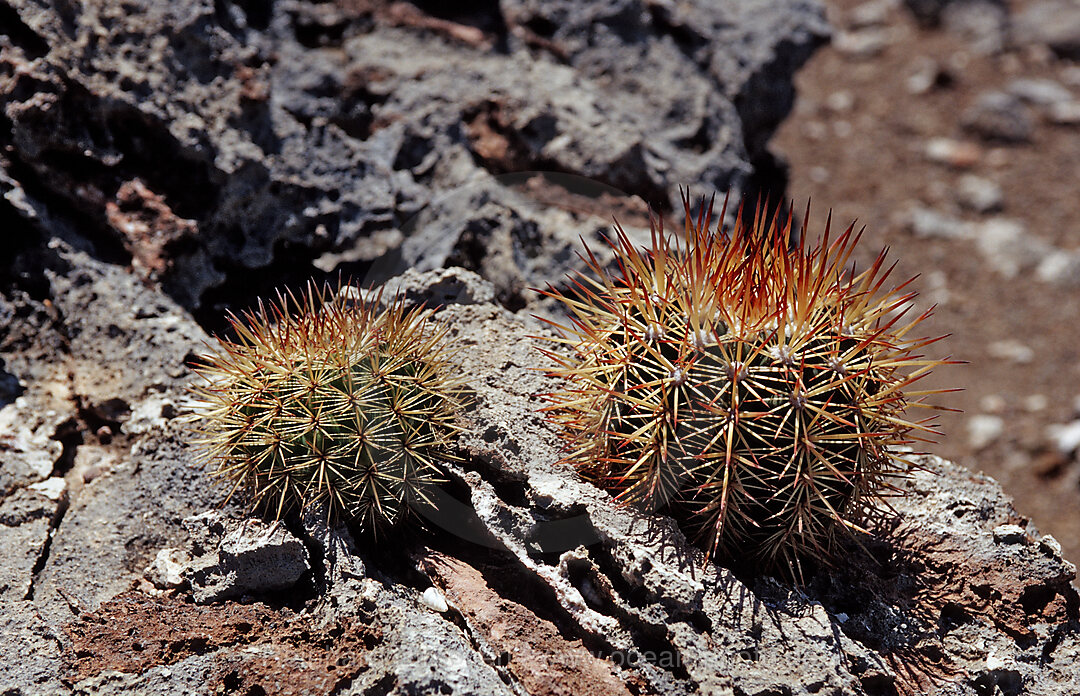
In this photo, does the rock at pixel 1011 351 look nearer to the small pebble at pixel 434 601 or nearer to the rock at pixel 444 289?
the rock at pixel 444 289

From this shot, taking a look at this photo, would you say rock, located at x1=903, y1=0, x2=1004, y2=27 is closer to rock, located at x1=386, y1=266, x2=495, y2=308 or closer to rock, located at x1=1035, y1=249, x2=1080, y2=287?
rock, located at x1=1035, y1=249, x2=1080, y2=287

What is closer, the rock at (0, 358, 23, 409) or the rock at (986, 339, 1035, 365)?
the rock at (0, 358, 23, 409)

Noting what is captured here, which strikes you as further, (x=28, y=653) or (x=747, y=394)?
(x=28, y=653)

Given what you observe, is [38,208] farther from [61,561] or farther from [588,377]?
[588,377]

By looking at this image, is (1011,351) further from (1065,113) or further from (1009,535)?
(1009,535)

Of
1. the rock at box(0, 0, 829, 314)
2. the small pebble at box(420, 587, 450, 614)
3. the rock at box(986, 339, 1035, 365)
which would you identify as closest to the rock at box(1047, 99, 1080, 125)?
the rock at box(986, 339, 1035, 365)

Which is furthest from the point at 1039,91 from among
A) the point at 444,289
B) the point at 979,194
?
the point at 444,289
